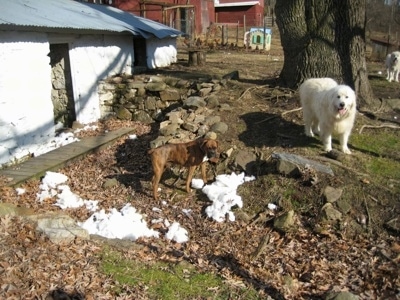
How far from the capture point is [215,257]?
15.0 ft

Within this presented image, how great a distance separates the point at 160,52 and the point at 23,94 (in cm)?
738

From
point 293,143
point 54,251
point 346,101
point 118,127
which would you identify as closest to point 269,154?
point 293,143

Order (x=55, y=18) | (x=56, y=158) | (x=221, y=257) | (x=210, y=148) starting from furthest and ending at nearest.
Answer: (x=55, y=18)
(x=56, y=158)
(x=210, y=148)
(x=221, y=257)

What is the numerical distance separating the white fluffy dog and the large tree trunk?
196 centimetres

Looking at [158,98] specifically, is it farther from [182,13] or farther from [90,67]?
[182,13]

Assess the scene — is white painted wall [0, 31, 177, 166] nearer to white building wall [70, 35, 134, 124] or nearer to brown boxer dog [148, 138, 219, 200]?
white building wall [70, 35, 134, 124]

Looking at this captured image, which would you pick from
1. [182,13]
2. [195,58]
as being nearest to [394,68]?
[195,58]

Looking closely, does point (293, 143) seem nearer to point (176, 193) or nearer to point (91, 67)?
point (176, 193)

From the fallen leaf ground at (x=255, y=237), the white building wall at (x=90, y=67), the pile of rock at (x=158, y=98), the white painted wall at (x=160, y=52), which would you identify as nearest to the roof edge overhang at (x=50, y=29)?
the white building wall at (x=90, y=67)

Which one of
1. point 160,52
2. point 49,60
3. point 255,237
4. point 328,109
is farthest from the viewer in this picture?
point 160,52

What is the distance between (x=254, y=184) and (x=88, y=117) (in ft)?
20.2

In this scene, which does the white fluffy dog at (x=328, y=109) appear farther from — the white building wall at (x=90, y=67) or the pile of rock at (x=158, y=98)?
the white building wall at (x=90, y=67)

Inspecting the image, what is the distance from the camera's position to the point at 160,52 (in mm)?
14281

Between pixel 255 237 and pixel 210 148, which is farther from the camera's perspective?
pixel 210 148
